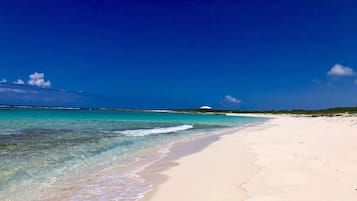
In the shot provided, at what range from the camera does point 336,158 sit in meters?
10.2

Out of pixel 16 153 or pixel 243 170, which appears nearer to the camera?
pixel 243 170

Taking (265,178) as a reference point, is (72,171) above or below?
below

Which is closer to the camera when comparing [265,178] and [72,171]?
[265,178]

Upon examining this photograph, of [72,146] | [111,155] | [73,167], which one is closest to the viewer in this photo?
[73,167]

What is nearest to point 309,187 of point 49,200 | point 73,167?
point 49,200

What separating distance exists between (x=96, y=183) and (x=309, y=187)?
190 inches

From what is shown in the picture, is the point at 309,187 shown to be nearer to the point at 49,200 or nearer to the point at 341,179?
the point at 341,179

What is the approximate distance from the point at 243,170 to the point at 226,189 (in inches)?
89.8

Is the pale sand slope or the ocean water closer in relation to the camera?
the pale sand slope

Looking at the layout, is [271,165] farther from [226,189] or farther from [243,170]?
[226,189]

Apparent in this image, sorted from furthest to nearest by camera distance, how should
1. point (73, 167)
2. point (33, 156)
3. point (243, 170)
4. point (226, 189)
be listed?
point (33, 156) → point (73, 167) → point (243, 170) → point (226, 189)

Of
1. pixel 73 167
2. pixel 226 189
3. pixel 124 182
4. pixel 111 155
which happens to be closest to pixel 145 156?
pixel 111 155

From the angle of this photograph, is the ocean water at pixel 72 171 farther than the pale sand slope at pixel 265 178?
Yes

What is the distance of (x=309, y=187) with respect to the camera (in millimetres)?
6637
